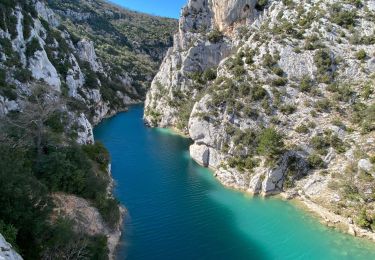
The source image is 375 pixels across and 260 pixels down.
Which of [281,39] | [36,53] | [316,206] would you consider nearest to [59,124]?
[36,53]

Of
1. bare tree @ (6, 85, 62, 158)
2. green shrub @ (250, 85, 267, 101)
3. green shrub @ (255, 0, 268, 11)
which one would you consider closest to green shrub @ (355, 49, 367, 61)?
green shrub @ (250, 85, 267, 101)

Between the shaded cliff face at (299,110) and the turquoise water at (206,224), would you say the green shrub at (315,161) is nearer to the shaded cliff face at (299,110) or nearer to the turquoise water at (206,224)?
the shaded cliff face at (299,110)

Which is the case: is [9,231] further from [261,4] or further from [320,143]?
[261,4]

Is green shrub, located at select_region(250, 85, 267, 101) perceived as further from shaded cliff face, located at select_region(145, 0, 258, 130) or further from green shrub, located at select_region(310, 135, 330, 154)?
shaded cliff face, located at select_region(145, 0, 258, 130)

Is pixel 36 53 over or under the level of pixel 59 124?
over

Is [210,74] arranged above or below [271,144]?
above

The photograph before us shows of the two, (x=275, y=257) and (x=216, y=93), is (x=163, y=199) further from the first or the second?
(x=216, y=93)

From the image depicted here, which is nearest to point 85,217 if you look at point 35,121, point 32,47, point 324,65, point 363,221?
point 35,121
